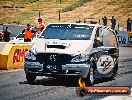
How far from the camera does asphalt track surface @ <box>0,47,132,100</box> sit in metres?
9.78

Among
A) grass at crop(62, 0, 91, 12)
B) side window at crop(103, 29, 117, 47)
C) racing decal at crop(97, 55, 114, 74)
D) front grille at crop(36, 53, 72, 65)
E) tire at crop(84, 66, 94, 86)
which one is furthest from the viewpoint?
grass at crop(62, 0, 91, 12)

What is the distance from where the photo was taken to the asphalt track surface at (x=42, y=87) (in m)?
9.78

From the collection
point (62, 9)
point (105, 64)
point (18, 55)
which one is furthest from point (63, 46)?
point (62, 9)

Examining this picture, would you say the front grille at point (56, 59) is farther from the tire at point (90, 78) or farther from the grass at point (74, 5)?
the grass at point (74, 5)

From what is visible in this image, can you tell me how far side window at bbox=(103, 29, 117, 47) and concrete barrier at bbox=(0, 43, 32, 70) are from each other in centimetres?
450

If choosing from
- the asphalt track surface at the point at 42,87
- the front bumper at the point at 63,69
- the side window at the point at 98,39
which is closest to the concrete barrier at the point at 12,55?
the asphalt track surface at the point at 42,87

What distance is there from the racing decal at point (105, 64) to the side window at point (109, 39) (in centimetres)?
43

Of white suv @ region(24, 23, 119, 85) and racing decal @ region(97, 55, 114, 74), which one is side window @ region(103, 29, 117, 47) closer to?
white suv @ region(24, 23, 119, 85)

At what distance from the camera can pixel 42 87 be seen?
37.6 feet

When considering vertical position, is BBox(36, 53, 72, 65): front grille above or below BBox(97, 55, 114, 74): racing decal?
above

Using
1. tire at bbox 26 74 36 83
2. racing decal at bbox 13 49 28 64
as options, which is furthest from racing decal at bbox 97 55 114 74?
→ racing decal at bbox 13 49 28 64

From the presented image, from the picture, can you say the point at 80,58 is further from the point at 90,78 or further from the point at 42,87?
the point at 42,87

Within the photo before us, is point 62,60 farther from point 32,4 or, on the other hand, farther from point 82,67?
point 32,4

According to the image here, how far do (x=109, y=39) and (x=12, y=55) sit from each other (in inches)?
186
